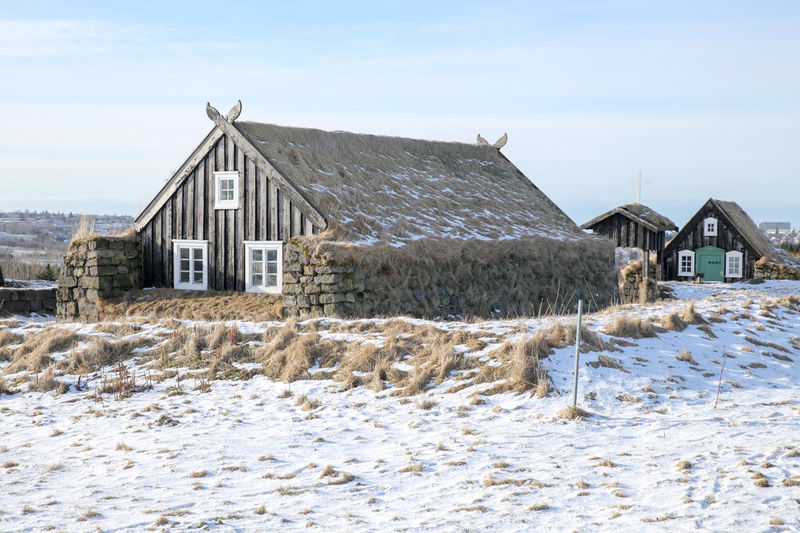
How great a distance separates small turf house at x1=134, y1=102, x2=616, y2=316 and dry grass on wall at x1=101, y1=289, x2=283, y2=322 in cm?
54

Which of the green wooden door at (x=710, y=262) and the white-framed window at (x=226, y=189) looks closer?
the white-framed window at (x=226, y=189)

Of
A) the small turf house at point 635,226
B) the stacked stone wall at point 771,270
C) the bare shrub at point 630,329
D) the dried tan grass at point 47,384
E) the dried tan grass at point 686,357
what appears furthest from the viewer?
the stacked stone wall at point 771,270

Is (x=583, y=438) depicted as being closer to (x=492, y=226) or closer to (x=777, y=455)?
(x=777, y=455)

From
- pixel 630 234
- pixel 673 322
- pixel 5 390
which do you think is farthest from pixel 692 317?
pixel 630 234

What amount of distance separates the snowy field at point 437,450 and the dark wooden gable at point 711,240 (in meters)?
32.6

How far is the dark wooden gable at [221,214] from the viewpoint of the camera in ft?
68.6

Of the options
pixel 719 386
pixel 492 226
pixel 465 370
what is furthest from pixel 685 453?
pixel 492 226

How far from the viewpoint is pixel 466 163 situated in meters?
30.0

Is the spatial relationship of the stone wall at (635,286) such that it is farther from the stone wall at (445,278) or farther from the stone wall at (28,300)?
the stone wall at (28,300)

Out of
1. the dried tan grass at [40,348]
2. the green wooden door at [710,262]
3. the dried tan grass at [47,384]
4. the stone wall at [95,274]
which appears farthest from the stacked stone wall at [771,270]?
the dried tan grass at [47,384]

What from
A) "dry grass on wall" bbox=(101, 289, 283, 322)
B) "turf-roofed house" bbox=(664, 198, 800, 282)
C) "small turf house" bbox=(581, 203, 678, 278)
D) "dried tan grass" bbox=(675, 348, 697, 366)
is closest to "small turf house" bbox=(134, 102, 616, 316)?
"dry grass on wall" bbox=(101, 289, 283, 322)

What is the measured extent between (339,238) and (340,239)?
49 mm

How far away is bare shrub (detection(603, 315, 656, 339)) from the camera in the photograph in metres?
13.0

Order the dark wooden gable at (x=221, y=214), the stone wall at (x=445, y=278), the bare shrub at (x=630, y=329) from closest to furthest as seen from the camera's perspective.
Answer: the bare shrub at (x=630, y=329) < the stone wall at (x=445, y=278) < the dark wooden gable at (x=221, y=214)
